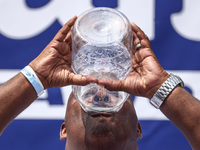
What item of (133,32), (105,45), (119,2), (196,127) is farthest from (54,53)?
(119,2)

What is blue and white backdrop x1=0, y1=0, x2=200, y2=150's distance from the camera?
1729 millimetres

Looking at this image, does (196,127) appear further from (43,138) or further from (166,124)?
(43,138)

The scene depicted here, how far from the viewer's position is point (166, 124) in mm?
1866

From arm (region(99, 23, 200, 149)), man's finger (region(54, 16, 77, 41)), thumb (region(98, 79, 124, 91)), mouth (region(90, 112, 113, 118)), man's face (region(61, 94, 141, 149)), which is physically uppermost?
man's finger (region(54, 16, 77, 41))

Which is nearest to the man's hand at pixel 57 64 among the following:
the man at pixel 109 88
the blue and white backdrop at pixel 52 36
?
the man at pixel 109 88

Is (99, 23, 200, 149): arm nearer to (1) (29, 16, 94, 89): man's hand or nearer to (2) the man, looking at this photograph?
(2) the man

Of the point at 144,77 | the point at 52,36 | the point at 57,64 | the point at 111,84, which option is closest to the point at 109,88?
the point at 111,84

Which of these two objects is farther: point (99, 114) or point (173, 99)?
point (99, 114)

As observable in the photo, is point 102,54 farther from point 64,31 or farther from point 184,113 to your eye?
point 184,113

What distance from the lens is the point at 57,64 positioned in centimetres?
116

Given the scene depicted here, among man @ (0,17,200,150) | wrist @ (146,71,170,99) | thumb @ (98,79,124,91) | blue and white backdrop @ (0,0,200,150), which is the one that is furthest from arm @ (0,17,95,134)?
blue and white backdrop @ (0,0,200,150)

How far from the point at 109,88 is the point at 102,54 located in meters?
0.17

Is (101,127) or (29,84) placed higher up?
(29,84)

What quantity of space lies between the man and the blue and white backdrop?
584 millimetres
